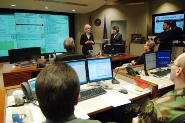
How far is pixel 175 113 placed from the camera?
0.98 meters

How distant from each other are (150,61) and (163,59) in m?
0.33

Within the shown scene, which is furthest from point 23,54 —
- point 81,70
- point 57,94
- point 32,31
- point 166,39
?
point 166,39

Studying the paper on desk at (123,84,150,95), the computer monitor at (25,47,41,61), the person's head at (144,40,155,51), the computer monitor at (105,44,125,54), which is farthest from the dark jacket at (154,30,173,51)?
the computer monitor at (25,47,41,61)

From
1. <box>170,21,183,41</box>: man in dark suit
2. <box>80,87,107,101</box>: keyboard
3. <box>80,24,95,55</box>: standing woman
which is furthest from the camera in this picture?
<box>170,21,183,41</box>: man in dark suit

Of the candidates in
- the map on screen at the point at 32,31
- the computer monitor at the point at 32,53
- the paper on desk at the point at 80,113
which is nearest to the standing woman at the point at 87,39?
the computer monitor at the point at 32,53

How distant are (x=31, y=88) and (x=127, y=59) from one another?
3.39m

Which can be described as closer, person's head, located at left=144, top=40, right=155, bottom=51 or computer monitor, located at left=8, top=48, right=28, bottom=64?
person's head, located at left=144, top=40, right=155, bottom=51

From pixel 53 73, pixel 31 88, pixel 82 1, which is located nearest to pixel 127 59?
pixel 82 1

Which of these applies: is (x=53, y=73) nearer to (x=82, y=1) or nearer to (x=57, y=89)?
(x=57, y=89)

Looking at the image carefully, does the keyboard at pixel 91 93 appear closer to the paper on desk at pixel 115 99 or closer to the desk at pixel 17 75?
the paper on desk at pixel 115 99

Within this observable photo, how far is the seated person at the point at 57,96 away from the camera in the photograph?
755 millimetres

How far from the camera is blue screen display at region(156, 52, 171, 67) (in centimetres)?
301

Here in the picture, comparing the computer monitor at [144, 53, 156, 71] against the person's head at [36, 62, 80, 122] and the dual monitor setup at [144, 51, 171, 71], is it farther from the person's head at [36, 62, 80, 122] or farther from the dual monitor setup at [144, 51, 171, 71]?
the person's head at [36, 62, 80, 122]

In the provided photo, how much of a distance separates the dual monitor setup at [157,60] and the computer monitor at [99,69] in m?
0.88
